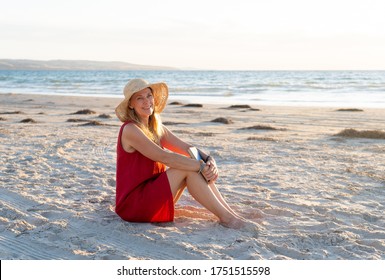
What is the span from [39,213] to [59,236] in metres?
0.74

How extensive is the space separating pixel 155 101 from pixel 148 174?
0.79 m

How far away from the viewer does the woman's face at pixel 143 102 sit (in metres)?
4.78

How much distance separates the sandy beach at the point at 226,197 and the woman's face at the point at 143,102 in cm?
108

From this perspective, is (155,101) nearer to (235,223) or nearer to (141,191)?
(141,191)

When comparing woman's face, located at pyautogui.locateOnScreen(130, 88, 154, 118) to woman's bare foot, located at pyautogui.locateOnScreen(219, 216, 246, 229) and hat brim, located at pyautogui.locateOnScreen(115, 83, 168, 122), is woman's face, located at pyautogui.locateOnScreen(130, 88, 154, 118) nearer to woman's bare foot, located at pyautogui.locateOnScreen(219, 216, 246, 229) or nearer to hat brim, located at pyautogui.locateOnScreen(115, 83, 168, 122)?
hat brim, located at pyautogui.locateOnScreen(115, 83, 168, 122)

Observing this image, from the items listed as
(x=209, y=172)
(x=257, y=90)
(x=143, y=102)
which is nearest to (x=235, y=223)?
A: (x=209, y=172)

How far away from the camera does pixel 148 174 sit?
4797 millimetres

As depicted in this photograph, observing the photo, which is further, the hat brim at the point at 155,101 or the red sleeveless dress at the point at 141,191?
the hat brim at the point at 155,101

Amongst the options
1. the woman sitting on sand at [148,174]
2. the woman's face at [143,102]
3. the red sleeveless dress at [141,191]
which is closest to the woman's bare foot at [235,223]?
the woman sitting on sand at [148,174]

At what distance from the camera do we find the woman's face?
4.78 m

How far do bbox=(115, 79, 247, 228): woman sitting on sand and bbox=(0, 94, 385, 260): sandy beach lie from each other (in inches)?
5.6

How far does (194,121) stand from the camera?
1394 centimetres

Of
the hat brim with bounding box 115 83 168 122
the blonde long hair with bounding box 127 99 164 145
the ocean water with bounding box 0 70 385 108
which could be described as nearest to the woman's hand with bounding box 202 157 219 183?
the blonde long hair with bounding box 127 99 164 145

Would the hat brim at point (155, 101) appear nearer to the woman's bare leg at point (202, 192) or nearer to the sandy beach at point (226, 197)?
the woman's bare leg at point (202, 192)
